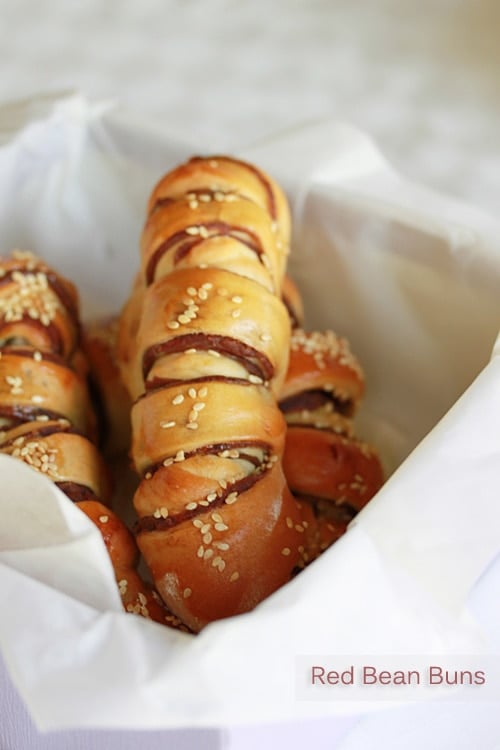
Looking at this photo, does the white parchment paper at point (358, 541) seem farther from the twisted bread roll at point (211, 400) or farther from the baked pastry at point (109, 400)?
the baked pastry at point (109, 400)

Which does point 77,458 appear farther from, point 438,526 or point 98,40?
point 98,40

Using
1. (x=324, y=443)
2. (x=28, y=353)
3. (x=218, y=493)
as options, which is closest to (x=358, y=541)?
(x=218, y=493)

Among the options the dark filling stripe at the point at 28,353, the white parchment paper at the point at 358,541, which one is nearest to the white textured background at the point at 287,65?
the white parchment paper at the point at 358,541

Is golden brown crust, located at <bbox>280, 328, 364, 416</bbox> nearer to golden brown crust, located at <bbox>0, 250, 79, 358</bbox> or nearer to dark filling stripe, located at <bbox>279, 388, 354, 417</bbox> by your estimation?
dark filling stripe, located at <bbox>279, 388, 354, 417</bbox>

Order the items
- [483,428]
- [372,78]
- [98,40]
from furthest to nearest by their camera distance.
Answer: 1. [98,40]
2. [372,78]
3. [483,428]

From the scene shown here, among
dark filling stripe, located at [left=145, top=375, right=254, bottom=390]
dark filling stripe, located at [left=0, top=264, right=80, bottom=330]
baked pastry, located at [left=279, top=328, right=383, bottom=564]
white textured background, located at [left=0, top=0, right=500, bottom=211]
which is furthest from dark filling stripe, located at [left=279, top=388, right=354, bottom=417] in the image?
white textured background, located at [left=0, top=0, right=500, bottom=211]

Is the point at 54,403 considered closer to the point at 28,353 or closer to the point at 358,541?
the point at 28,353

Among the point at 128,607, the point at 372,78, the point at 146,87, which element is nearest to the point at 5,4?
the point at 146,87
